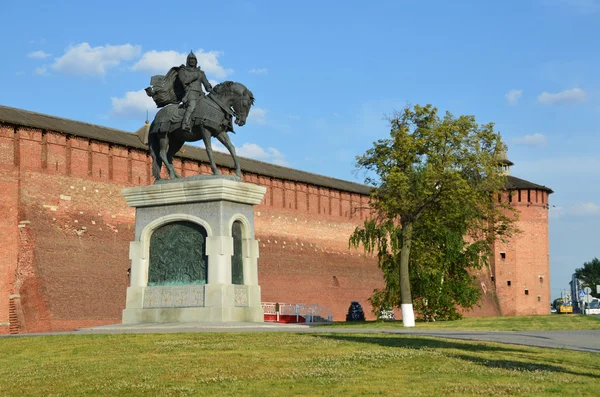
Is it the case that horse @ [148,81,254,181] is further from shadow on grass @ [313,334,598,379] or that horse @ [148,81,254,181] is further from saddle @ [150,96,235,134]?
shadow on grass @ [313,334,598,379]

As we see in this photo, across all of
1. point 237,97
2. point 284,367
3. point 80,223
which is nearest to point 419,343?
point 284,367

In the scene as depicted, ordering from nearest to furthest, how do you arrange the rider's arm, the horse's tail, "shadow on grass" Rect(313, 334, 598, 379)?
"shadow on grass" Rect(313, 334, 598, 379), the rider's arm, the horse's tail

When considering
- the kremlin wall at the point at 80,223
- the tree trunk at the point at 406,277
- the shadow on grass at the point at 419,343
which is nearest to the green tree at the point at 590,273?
the kremlin wall at the point at 80,223

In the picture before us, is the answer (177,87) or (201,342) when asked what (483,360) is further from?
(177,87)

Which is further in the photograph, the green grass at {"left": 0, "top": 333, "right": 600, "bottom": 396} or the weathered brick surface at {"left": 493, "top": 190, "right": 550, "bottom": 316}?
the weathered brick surface at {"left": 493, "top": 190, "right": 550, "bottom": 316}

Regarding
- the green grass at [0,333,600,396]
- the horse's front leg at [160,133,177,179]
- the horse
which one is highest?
the horse

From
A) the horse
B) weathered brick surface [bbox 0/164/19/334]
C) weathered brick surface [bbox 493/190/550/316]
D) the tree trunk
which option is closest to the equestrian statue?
the horse

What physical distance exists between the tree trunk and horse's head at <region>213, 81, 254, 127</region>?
9.65m

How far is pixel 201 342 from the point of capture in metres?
12.1

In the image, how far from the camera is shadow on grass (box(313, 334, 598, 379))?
32.6 ft

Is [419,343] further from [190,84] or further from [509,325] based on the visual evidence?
[509,325]

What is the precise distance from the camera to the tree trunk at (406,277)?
24.2 metres

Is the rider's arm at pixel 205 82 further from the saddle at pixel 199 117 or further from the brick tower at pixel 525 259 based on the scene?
the brick tower at pixel 525 259

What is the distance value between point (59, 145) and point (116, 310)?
6.48m
